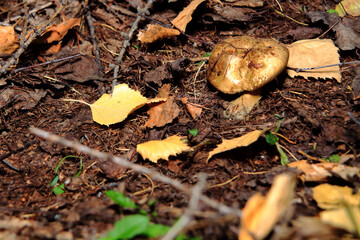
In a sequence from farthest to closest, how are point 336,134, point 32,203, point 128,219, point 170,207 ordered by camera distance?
point 336,134
point 32,203
point 170,207
point 128,219

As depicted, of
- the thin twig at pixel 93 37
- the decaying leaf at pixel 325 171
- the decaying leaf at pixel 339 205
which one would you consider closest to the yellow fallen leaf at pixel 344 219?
the decaying leaf at pixel 339 205

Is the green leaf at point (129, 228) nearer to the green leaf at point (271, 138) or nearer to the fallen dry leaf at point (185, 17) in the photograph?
the green leaf at point (271, 138)

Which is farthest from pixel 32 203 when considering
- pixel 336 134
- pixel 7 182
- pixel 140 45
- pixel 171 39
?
pixel 336 134

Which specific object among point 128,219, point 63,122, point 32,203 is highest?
point 128,219

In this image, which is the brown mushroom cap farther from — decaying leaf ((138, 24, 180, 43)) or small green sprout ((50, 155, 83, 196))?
small green sprout ((50, 155, 83, 196))

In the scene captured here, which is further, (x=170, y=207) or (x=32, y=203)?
(x=32, y=203)

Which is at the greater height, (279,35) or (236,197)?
(279,35)

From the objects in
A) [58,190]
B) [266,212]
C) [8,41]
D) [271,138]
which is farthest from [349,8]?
[8,41]

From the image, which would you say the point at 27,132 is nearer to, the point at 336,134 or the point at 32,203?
the point at 32,203
